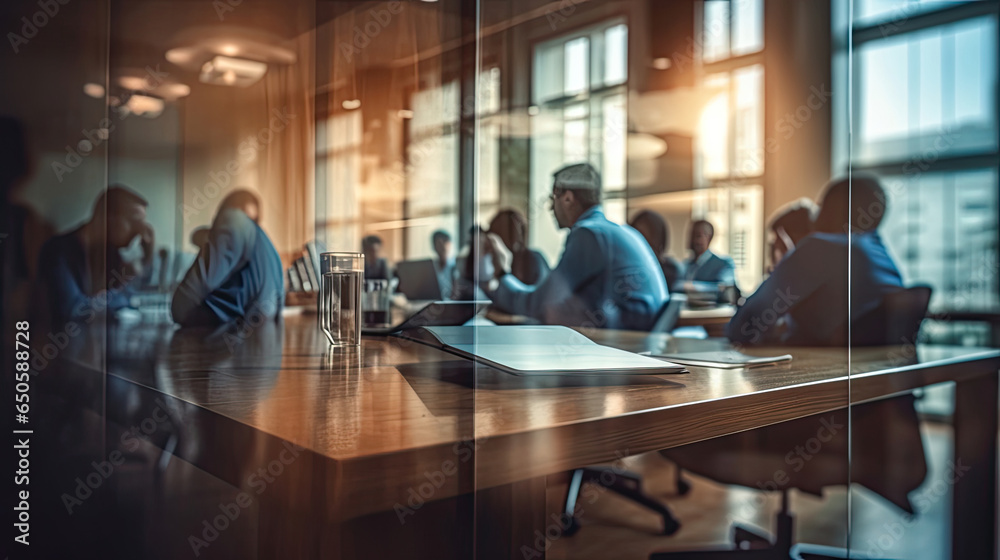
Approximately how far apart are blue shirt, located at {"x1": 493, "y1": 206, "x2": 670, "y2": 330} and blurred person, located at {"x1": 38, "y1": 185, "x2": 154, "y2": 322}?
1076 millimetres

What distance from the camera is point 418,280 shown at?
29.1 inches

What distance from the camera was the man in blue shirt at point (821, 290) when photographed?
1166 mm

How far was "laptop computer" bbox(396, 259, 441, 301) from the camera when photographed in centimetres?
70

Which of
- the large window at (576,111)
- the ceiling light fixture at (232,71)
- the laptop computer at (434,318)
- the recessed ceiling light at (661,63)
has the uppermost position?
the recessed ceiling light at (661,63)

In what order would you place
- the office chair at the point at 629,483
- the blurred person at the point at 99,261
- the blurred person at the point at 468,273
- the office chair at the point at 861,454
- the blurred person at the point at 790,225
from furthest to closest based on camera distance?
1. the office chair at the point at 629,483
2. the blurred person at the point at 790,225
3. the office chair at the point at 861,454
4. the blurred person at the point at 468,273
5. the blurred person at the point at 99,261

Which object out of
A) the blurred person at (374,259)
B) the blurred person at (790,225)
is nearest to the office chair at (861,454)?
the blurred person at (790,225)

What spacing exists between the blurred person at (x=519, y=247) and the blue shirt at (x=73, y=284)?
133 centimetres

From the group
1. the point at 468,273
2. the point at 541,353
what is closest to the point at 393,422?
the point at 541,353

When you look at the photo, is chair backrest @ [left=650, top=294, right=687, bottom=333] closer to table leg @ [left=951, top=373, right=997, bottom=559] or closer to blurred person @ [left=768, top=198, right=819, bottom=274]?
blurred person @ [left=768, top=198, right=819, bottom=274]

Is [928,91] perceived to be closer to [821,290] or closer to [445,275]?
[821,290]

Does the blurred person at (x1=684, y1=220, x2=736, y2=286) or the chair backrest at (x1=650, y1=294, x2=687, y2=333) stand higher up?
the blurred person at (x1=684, y1=220, x2=736, y2=286)

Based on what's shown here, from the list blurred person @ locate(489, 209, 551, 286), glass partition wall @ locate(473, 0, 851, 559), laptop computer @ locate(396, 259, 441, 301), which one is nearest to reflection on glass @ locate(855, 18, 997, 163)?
glass partition wall @ locate(473, 0, 851, 559)

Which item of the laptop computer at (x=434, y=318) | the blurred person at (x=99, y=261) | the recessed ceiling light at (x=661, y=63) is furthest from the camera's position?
the recessed ceiling light at (x=661, y=63)

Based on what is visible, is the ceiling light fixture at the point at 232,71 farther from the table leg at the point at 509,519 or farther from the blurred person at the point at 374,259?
the table leg at the point at 509,519
